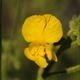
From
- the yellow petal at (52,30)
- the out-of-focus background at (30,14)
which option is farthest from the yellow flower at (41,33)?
the out-of-focus background at (30,14)

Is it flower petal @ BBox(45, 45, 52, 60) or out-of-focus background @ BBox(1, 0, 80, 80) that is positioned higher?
flower petal @ BBox(45, 45, 52, 60)

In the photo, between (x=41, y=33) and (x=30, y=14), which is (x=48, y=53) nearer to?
(x=41, y=33)

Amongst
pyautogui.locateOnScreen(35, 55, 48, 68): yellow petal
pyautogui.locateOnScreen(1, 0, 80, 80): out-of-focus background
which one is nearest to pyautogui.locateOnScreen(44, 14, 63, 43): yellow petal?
pyautogui.locateOnScreen(35, 55, 48, 68): yellow petal

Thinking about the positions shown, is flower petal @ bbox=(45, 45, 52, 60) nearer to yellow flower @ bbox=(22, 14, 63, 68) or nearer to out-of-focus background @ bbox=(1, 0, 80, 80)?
yellow flower @ bbox=(22, 14, 63, 68)

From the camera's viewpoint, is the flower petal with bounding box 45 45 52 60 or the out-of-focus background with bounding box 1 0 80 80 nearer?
the flower petal with bounding box 45 45 52 60

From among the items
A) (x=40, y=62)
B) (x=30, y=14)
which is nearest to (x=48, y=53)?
(x=40, y=62)

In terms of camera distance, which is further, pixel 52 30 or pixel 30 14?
pixel 30 14

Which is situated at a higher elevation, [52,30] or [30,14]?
[52,30]

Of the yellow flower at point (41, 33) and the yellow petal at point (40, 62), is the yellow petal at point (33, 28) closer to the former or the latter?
the yellow flower at point (41, 33)
